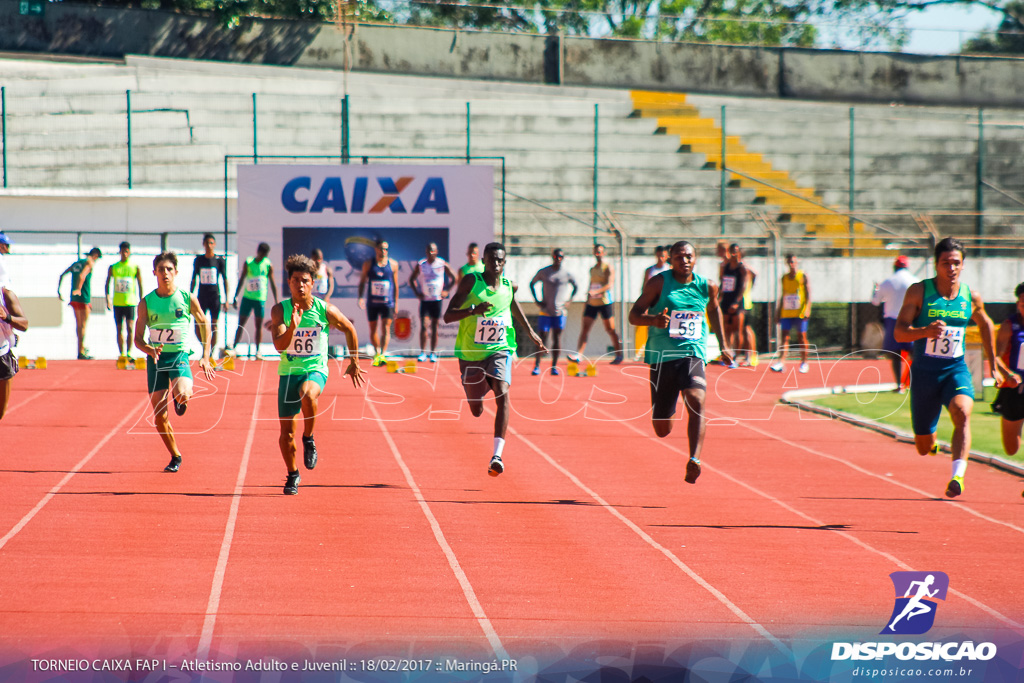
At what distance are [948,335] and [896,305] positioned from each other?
7.47m

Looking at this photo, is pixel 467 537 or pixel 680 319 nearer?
pixel 467 537

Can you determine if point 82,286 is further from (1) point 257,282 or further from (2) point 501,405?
(2) point 501,405

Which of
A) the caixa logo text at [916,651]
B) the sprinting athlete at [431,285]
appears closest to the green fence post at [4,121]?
the sprinting athlete at [431,285]

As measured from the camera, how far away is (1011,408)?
9.34m

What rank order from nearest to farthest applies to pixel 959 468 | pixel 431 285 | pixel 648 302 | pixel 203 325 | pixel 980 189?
pixel 959 468 < pixel 648 302 < pixel 203 325 < pixel 431 285 < pixel 980 189

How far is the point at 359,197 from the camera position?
69.8ft

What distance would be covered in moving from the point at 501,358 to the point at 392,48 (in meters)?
28.7

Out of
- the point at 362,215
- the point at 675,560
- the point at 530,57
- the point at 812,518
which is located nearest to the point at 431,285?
the point at 362,215

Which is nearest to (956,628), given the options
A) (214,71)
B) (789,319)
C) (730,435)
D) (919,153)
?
(730,435)

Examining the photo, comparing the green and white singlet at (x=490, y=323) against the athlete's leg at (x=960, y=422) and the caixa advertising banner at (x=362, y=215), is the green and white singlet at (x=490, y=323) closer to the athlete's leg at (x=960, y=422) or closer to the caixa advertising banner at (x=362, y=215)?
the athlete's leg at (x=960, y=422)

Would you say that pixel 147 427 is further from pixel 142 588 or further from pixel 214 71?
pixel 214 71

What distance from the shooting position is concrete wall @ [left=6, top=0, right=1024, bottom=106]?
35719 millimetres

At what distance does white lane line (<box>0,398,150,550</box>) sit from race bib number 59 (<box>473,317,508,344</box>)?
3786 mm

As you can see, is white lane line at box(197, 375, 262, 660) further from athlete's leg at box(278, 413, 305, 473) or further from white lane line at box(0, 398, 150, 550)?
white lane line at box(0, 398, 150, 550)
